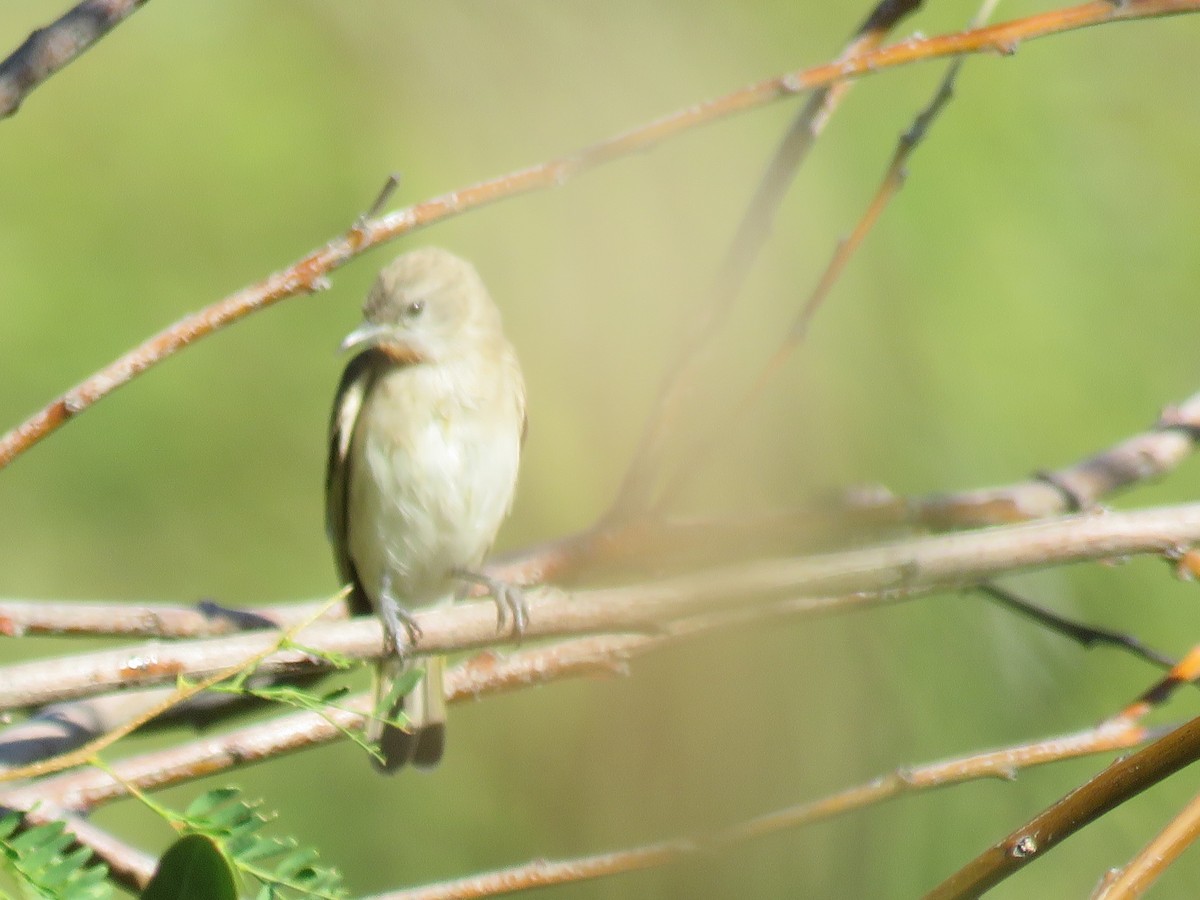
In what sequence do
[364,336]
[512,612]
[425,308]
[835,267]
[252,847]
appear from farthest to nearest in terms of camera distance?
[425,308] < [364,336] < [835,267] < [512,612] < [252,847]

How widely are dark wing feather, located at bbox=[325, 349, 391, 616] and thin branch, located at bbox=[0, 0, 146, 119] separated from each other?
1542mm

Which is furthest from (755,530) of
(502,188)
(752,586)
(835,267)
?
(502,188)

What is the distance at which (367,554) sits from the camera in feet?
11.5

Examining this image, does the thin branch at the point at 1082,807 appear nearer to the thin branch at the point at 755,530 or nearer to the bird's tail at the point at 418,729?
the thin branch at the point at 755,530

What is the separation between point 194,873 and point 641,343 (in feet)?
5.33

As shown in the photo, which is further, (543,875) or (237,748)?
(237,748)

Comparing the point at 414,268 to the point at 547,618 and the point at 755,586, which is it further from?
the point at 755,586

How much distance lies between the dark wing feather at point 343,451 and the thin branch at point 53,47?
1.54 m

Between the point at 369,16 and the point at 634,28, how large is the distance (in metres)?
0.58

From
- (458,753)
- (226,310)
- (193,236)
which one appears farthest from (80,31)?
(458,753)

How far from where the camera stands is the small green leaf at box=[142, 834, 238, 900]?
49.5 inches

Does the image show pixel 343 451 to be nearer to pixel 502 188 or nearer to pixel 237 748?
pixel 237 748

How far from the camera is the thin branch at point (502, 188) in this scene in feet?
5.33

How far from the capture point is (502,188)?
166cm
